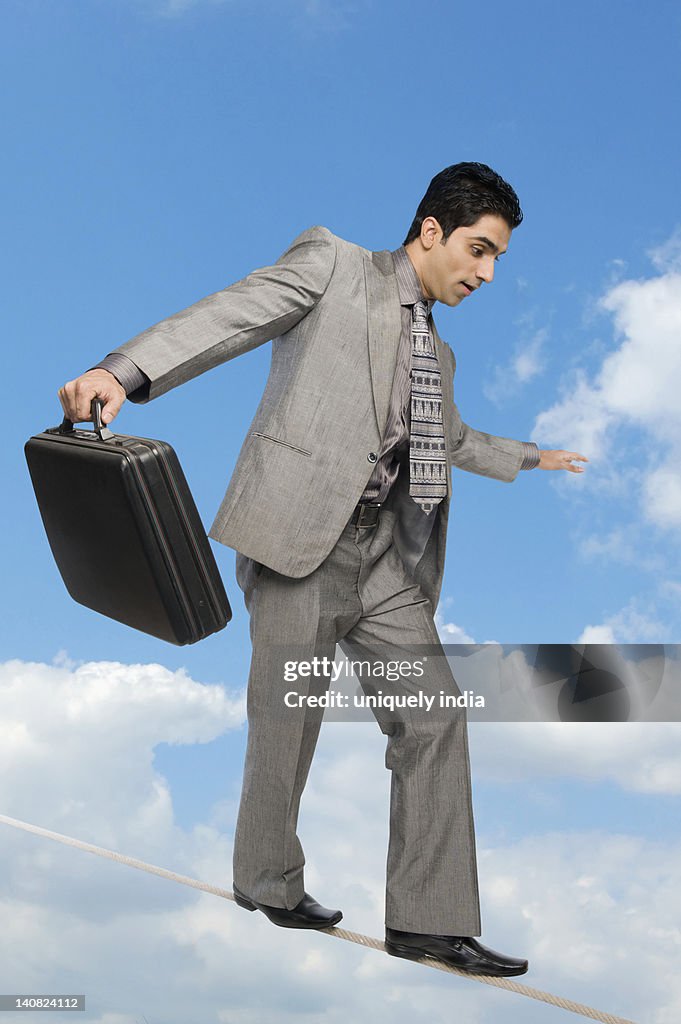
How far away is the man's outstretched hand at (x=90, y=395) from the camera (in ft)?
6.34

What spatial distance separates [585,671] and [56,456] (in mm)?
1835

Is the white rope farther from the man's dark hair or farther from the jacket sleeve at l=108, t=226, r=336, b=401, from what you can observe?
the man's dark hair

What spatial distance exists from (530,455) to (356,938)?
1.37 m

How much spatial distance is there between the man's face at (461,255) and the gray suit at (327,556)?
0.10m

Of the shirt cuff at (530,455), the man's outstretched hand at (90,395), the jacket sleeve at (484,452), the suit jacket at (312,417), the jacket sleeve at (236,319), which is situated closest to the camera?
the man's outstretched hand at (90,395)

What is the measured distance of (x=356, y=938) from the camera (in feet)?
8.16

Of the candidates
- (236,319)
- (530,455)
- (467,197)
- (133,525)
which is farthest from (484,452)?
(133,525)

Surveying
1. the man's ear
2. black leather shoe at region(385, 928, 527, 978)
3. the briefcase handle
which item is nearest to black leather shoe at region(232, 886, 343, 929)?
black leather shoe at region(385, 928, 527, 978)

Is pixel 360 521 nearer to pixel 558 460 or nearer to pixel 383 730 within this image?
pixel 383 730

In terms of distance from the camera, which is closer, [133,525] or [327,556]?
[133,525]

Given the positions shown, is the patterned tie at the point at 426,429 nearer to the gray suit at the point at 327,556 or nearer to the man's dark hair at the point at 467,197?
the gray suit at the point at 327,556

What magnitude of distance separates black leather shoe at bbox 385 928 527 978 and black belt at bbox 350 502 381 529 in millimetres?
929

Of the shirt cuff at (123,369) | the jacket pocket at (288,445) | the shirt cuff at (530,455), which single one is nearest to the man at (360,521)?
the jacket pocket at (288,445)

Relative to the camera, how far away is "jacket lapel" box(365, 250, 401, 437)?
232 centimetres
